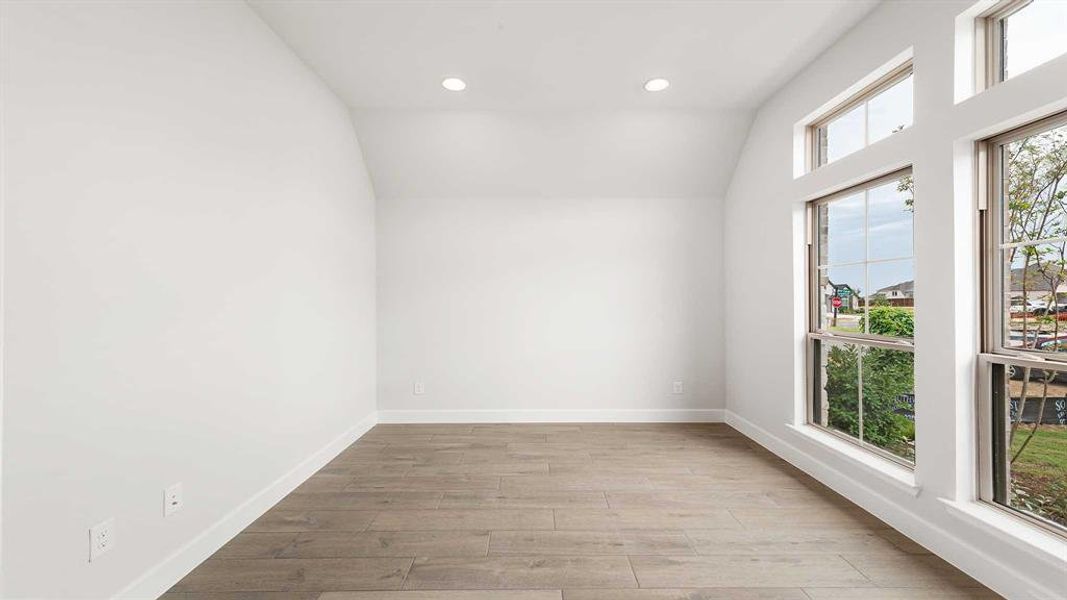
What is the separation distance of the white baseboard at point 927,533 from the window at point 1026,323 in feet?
0.80

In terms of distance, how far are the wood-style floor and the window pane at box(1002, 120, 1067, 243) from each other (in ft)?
4.76

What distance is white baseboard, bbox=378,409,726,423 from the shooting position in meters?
4.26

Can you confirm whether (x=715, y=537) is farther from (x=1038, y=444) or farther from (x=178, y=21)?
(x=178, y=21)

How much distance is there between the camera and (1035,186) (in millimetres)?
1785

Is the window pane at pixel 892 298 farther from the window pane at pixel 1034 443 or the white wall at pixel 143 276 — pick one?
the white wall at pixel 143 276

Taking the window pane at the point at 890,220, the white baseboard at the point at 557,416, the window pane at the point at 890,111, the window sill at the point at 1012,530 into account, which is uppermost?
the window pane at the point at 890,111

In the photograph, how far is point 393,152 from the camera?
3881mm

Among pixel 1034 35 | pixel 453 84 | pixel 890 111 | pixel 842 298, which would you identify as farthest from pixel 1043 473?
pixel 453 84

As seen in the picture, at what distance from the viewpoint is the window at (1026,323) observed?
1714 mm

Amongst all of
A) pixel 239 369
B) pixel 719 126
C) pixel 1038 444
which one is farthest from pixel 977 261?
pixel 239 369

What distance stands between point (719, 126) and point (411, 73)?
2483 mm

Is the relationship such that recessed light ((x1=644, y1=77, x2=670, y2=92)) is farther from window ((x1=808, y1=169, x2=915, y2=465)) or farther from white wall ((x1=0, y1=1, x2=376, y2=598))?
white wall ((x1=0, y1=1, x2=376, y2=598))

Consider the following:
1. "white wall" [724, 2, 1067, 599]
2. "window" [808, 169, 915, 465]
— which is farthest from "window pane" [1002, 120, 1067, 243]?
"window" [808, 169, 915, 465]

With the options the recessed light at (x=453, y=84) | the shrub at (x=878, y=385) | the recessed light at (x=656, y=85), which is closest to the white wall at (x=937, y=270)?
the shrub at (x=878, y=385)
